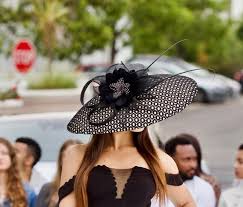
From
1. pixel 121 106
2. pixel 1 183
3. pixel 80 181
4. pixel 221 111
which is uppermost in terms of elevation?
pixel 121 106

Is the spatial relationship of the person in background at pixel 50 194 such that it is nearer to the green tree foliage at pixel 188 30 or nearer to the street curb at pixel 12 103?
the street curb at pixel 12 103

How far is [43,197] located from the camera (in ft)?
15.2

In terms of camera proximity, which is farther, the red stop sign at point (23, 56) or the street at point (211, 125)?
the red stop sign at point (23, 56)

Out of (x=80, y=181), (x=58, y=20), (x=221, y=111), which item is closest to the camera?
(x=80, y=181)

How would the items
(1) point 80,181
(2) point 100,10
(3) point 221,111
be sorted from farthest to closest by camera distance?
(2) point 100,10 → (3) point 221,111 → (1) point 80,181

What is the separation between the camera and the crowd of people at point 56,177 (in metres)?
4.28

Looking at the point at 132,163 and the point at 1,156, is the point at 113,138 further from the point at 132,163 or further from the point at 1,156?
the point at 1,156

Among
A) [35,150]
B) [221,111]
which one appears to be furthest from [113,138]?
[221,111]

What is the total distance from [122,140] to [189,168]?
6.58 feet

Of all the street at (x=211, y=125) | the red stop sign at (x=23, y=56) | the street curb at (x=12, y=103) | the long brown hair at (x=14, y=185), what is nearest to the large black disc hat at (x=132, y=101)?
the long brown hair at (x=14, y=185)

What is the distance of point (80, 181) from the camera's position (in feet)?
9.19

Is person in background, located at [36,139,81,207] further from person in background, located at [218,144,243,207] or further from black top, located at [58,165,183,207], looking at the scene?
black top, located at [58,165,183,207]

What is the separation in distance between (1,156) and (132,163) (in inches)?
63.8

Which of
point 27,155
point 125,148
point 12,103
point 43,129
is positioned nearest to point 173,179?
point 125,148
